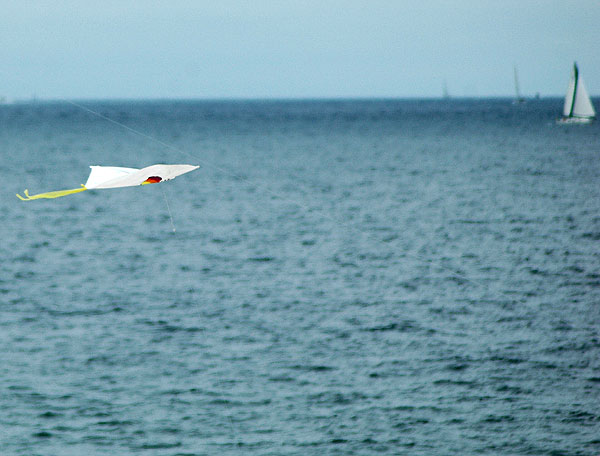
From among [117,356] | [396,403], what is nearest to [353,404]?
[396,403]

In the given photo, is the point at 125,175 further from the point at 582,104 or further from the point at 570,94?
the point at 582,104

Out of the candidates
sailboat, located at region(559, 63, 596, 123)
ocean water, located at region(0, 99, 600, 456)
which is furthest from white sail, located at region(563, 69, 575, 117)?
ocean water, located at region(0, 99, 600, 456)

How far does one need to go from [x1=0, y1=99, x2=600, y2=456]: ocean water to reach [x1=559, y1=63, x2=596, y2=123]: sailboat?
82956 millimetres

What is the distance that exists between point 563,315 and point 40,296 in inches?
943

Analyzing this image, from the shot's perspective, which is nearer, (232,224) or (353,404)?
(353,404)

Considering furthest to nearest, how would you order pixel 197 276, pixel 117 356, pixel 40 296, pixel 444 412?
pixel 197 276 < pixel 40 296 < pixel 117 356 < pixel 444 412

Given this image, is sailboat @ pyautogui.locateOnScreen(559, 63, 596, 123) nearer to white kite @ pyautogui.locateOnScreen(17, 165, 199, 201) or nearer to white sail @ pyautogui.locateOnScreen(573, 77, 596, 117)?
white sail @ pyautogui.locateOnScreen(573, 77, 596, 117)

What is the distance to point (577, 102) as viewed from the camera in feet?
520

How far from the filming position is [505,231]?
5506 centimetres

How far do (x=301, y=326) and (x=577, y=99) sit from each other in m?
139

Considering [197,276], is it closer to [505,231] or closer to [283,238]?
[283,238]

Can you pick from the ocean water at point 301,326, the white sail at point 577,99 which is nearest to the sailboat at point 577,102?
the white sail at point 577,99

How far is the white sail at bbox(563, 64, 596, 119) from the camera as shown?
477ft

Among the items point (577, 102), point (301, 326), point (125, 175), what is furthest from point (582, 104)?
point (125, 175)
